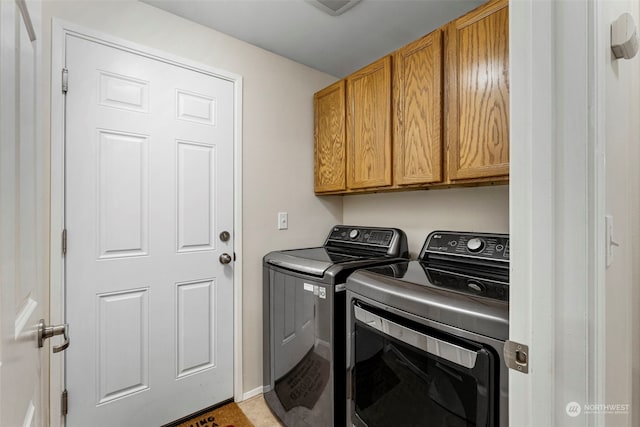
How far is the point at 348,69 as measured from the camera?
2.35m

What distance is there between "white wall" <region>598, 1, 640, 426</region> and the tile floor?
Result: 1625mm

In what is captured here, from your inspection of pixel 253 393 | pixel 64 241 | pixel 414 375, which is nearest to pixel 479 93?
pixel 414 375

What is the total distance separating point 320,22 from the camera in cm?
175

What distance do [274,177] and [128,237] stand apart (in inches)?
38.2

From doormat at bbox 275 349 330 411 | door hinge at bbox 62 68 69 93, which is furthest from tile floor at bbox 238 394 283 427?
door hinge at bbox 62 68 69 93

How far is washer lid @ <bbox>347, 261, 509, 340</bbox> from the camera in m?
0.82

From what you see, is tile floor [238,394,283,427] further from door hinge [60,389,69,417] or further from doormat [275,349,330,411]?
door hinge [60,389,69,417]

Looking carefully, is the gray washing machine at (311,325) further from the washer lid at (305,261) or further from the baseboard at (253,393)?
the baseboard at (253,393)

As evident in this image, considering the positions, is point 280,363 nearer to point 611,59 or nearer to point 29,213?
point 29,213

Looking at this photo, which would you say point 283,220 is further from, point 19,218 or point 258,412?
point 19,218

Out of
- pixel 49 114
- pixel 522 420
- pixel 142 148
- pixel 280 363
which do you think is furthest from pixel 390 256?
pixel 49 114

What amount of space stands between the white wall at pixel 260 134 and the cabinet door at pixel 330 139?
7 centimetres

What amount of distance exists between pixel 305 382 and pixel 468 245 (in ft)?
3.65

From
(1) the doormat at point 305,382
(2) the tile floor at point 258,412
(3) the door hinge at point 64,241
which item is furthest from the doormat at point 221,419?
(3) the door hinge at point 64,241
